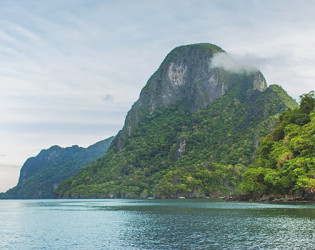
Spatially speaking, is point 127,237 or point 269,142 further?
point 269,142

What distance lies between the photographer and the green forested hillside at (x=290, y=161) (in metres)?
90.2

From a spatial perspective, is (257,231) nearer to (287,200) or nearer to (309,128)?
(287,200)

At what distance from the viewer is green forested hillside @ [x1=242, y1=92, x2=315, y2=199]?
9025 cm

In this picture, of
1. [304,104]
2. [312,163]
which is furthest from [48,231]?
[304,104]

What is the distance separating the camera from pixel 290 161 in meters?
96.4

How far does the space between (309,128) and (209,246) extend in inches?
3116

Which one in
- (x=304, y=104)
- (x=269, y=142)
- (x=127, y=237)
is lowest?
(x=127, y=237)

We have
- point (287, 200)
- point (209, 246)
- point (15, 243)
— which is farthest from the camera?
point (287, 200)

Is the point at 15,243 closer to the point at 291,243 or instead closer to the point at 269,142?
the point at 291,243

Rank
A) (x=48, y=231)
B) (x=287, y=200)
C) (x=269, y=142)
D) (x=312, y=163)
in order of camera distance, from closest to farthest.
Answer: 1. (x=48, y=231)
2. (x=312, y=163)
3. (x=287, y=200)
4. (x=269, y=142)

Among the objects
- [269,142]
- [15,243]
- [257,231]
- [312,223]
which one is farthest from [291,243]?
[269,142]

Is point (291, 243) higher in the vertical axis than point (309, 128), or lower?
lower

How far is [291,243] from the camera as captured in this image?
116 ft

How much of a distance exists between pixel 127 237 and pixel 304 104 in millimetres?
102659
